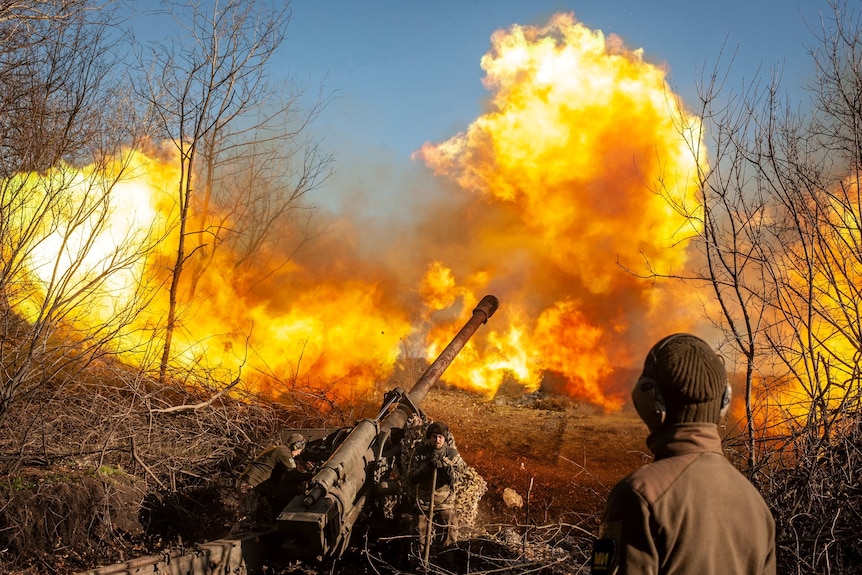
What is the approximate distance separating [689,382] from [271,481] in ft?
22.8

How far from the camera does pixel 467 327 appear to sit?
10039 millimetres

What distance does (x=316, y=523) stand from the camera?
19.0ft

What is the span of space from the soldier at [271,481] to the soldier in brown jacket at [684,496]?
6372 mm

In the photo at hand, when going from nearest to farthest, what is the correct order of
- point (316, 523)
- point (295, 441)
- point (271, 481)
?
point (316, 523) < point (271, 481) < point (295, 441)

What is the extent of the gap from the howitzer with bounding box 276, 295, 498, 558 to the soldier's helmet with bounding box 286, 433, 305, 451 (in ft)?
3.44

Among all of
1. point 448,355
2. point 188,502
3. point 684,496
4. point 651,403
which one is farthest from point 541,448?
point 684,496

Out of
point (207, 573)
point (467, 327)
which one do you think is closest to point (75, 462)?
point (207, 573)

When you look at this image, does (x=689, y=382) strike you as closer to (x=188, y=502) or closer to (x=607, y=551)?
(x=607, y=551)

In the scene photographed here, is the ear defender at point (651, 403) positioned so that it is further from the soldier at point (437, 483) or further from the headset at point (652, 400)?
the soldier at point (437, 483)

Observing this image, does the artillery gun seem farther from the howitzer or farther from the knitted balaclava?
the knitted balaclava

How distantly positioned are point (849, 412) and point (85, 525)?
7907mm

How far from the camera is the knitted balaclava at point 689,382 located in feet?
6.09

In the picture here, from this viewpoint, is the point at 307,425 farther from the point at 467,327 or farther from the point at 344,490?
the point at 344,490

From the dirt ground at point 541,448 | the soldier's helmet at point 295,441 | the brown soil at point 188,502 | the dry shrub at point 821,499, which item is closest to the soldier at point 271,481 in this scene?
the soldier's helmet at point 295,441
